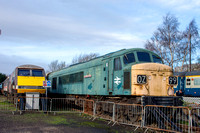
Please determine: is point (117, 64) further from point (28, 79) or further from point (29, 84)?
point (28, 79)

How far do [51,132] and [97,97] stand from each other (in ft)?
18.5

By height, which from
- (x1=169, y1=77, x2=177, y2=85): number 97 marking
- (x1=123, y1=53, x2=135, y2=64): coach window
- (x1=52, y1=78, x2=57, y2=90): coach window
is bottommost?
(x1=52, y1=78, x2=57, y2=90): coach window

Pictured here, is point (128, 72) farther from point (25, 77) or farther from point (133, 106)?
point (25, 77)

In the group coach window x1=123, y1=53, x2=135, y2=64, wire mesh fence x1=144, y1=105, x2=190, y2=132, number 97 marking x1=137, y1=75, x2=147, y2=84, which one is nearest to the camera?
wire mesh fence x1=144, y1=105, x2=190, y2=132

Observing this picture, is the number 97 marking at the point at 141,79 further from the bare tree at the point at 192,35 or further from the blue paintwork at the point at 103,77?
the bare tree at the point at 192,35

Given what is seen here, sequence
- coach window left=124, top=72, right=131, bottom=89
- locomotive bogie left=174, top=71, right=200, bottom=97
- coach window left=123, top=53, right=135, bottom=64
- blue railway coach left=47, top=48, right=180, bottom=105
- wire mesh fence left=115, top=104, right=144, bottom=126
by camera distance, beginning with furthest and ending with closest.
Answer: locomotive bogie left=174, top=71, right=200, bottom=97 → coach window left=123, top=53, right=135, bottom=64 → coach window left=124, top=72, right=131, bottom=89 → blue railway coach left=47, top=48, right=180, bottom=105 → wire mesh fence left=115, top=104, right=144, bottom=126

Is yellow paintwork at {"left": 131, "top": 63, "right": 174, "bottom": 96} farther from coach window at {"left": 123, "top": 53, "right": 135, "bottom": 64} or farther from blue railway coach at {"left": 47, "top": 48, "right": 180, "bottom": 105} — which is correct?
coach window at {"left": 123, "top": 53, "right": 135, "bottom": 64}

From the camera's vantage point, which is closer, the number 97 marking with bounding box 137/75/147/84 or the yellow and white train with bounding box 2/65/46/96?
the number 97 marking with bounding box 137/75/147/84

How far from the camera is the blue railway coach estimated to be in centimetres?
1047

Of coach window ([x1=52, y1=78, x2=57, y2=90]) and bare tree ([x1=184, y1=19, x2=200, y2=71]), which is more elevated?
bare tree ([x1=184, y1=19, x2=200, y2=71])

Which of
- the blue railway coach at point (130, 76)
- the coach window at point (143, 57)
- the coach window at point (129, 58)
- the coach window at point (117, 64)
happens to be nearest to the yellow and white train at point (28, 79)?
the blue railway coach at point (130, 76)

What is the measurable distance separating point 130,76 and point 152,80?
1.07 metres

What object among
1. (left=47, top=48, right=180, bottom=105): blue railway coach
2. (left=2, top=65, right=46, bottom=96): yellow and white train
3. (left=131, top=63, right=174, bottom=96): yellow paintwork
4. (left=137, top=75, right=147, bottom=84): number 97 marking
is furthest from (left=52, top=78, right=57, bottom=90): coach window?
(left=137, top=75, right=147, bottom=84): number 97 marking

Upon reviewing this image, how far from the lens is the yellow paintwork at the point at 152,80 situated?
10.4m
